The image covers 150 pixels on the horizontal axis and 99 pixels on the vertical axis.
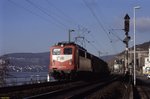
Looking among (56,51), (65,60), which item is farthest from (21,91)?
(56,51)

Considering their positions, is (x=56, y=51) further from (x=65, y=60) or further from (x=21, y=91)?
(x=21, y=91)

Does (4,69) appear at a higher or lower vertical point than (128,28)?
lower

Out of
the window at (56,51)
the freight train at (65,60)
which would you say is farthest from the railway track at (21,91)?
the window at (56,51)

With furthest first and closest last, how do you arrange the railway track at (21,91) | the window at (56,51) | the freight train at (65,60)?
the window at (56,51)
the freight train at (65,60)
the railway track at (21,91)

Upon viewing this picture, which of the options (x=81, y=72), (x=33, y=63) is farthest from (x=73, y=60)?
(x=33, y=63)

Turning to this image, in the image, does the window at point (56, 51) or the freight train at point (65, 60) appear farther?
the window at point (56, 51)

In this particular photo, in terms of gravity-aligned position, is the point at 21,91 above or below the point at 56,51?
below

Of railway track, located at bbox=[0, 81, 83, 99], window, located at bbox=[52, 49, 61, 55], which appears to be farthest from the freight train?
railway track, located at bbox=[0, 81, 83, 99]

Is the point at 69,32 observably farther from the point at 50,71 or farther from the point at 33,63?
the point at 33,63

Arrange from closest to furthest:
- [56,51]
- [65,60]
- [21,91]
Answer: [21,91] < [65,60] < [56,51]

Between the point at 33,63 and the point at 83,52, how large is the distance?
8059cm

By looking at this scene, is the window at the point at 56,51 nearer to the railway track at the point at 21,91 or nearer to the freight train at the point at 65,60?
the freight train at the point at 65,60

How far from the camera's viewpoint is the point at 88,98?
28.0 metres

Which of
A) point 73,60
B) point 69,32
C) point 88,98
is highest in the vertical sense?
point 69,32
